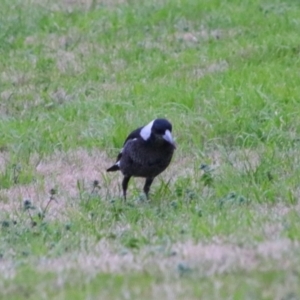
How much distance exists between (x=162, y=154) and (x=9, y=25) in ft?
25.5

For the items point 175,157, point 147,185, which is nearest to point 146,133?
point 147,185

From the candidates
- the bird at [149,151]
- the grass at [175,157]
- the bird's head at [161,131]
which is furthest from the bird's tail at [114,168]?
the bird's head at [161,131]

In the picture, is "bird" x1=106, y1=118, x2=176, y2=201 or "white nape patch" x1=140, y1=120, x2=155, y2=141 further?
"white nape patch" x1=140, y1=120, x2=155, y2=141

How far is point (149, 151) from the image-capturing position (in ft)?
27.9

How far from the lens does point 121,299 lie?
16.4 feet

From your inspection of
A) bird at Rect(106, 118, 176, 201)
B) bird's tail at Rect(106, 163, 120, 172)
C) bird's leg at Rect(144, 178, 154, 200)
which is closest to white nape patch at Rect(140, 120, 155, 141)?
bird at Rect(106, 118, 176, 201)

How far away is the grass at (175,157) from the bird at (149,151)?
244 mm

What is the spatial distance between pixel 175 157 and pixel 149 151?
1545 mm

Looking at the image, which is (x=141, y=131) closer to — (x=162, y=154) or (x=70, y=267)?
(x=162, y=154)

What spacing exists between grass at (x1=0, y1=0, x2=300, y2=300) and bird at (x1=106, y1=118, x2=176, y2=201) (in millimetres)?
244

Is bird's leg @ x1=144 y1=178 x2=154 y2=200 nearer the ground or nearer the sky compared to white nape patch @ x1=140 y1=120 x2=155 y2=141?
nearer the ground

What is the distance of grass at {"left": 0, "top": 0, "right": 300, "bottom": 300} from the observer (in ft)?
18.2

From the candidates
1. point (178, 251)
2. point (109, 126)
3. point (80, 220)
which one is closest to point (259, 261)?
point (178, 251)

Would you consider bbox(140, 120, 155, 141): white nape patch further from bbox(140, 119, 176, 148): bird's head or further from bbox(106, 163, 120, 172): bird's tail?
bbox(106, 163, 120, 172): bird's tail
